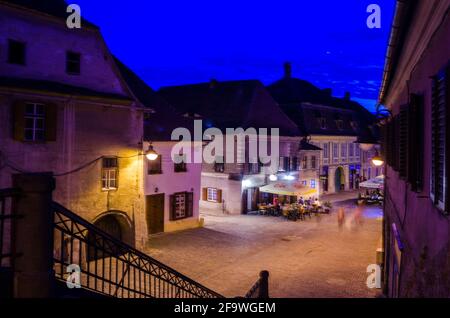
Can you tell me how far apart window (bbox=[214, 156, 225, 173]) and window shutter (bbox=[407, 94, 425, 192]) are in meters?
25.7

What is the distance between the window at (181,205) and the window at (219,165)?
677cm

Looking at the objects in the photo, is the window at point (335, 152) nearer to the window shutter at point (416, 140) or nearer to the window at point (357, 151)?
the window at point (357, 151)

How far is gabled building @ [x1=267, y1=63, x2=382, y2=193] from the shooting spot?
1619 inches

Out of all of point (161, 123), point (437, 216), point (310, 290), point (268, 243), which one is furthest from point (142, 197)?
point (437, 216)

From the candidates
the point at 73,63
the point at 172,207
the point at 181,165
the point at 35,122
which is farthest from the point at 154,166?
the point at 35,122

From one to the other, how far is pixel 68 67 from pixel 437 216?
1557 centimetres

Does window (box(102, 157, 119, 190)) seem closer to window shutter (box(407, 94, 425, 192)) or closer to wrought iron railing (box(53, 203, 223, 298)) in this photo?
wrought iron railing (box(53, 203, 223, 298))

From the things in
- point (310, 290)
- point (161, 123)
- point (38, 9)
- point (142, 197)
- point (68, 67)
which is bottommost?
point (310, 290)

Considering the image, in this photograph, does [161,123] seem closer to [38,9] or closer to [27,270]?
[38,9]

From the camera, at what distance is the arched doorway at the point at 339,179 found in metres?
45.2

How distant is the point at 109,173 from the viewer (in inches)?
712

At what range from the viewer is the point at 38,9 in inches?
606

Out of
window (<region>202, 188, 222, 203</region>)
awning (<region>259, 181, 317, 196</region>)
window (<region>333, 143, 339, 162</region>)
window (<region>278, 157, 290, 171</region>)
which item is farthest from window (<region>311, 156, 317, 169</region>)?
window (<region>202, 188, 222, 203</region>)

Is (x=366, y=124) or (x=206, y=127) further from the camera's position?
(x=366, y=124)
